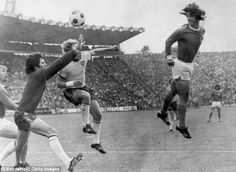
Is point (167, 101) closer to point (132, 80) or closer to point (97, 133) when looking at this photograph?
point (97, 133)

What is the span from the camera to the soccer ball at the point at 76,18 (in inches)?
274

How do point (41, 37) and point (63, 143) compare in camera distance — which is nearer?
point (63, 143)

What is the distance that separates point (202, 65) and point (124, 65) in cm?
853

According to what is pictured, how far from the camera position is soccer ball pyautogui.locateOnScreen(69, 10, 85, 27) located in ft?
22.9

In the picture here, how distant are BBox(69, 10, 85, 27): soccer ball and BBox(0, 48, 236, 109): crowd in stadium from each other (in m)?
23.4

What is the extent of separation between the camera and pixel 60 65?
17.9ft

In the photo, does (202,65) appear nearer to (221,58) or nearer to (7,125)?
(221,58)

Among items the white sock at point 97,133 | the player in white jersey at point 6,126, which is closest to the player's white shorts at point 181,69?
the white sock at point 97,133

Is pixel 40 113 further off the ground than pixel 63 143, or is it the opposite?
pixel 63 143

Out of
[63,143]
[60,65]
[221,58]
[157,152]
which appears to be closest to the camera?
[60,65]

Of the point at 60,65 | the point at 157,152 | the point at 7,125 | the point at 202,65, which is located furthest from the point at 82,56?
the point at 202,65

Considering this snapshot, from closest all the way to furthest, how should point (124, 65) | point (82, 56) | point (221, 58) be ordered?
point (82, 56) < point (124, 65) < point (221, 58)

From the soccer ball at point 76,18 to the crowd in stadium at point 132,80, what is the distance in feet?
76.9

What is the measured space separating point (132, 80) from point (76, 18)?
28901 millimetres
